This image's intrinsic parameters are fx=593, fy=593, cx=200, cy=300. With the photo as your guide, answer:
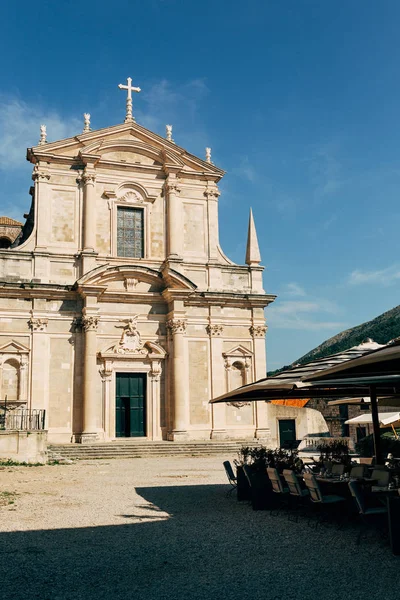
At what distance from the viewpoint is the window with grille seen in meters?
26.0

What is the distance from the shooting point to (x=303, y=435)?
27.8m

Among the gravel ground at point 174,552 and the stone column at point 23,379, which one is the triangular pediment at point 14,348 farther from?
the gravel ground at point 174,552

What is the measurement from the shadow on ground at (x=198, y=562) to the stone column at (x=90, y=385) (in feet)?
45.1

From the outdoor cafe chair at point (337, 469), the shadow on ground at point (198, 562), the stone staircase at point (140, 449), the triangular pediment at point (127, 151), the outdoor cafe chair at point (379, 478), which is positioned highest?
the triangular pediment at point (127, 151)

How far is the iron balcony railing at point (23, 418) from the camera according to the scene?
835 inches

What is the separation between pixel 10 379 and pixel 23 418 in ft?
6.09

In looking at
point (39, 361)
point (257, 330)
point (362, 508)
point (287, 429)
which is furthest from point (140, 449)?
point (362, 508)

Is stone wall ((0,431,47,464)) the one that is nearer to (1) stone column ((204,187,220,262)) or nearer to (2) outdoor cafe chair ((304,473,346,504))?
(1) stone column ((204,187,220,262))

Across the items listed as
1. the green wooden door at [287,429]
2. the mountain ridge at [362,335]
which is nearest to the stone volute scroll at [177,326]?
the green wooden door at [287,429]

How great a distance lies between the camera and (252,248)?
1073 inches

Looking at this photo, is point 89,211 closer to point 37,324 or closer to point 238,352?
point 37,324

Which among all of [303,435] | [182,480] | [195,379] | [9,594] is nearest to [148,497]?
[182,480]

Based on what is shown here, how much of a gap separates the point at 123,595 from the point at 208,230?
72.3 ft

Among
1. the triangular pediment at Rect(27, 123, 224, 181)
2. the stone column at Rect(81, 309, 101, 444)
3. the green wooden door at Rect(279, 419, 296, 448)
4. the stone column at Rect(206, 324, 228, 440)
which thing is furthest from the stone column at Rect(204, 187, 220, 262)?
the green wooden door at Rect(279, 419, 296, 448)
